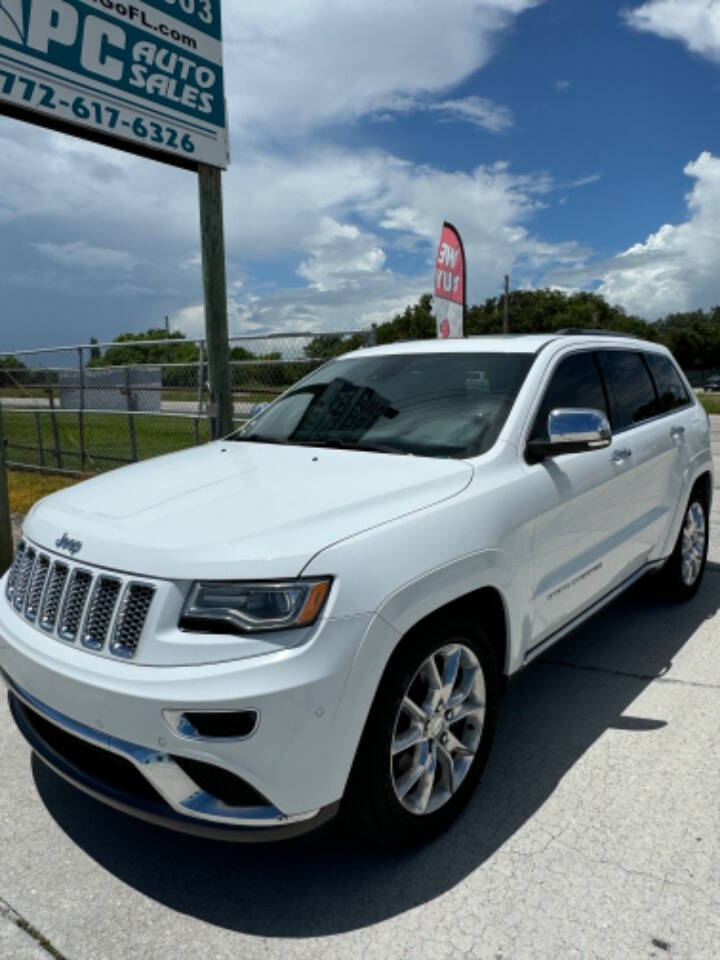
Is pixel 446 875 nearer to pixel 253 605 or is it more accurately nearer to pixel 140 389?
pixel 253 605

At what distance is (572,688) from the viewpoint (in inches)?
147

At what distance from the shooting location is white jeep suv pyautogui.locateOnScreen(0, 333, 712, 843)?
2.07m

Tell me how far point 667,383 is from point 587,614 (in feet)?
6.57

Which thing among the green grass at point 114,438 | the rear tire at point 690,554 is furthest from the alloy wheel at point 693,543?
the green grass at point 114,438

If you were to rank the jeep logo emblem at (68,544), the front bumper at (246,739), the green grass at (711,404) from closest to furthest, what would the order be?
the front bumper at (246,739)
the jeep logo emblem at (68,544)
the green grass at (711,404)

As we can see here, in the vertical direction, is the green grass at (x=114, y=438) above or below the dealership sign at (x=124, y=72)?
below

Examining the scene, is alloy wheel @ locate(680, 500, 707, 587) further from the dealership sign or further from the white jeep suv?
the dealership sign

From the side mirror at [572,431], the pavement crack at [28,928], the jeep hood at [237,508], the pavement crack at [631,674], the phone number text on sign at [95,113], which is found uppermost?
the phone number text on sign at [95,113]

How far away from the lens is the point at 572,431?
9.77ft

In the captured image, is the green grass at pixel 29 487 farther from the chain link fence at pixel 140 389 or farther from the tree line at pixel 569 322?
the tree line at pixel 569 322

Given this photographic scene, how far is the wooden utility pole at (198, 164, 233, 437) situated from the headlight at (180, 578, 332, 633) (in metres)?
4.93

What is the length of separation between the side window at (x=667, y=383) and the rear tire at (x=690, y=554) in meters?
0.62

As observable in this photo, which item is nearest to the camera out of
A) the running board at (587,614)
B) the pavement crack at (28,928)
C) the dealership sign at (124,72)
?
the pavement crack at (28,928)

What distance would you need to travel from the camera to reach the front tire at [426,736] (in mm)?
2268
